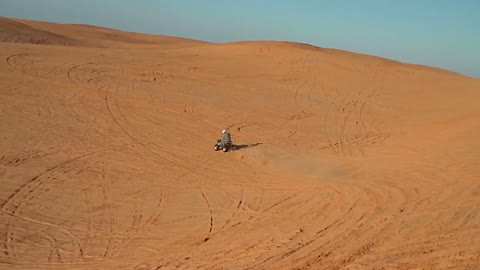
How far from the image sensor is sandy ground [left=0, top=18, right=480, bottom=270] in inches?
273

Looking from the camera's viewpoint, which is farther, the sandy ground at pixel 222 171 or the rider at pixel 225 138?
the rider at pixel 225 138

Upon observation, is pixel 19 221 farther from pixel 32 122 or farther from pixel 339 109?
pixel 339 109

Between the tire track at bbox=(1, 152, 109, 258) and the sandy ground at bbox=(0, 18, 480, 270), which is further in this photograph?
the tire track at bbox=(1, 152, 109, 258)

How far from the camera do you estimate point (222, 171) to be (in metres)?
11.1

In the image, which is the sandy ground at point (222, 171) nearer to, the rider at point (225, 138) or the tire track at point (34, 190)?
the tire track at point (34, 190)

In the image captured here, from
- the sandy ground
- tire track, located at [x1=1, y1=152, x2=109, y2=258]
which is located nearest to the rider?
the sandy ground

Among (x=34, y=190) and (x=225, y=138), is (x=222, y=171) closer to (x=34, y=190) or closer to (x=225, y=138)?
(x=225, y=138)

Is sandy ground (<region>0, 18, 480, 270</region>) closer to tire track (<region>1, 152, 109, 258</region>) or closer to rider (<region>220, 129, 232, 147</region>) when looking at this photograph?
tire track (<region>1, 152, 109, 258</region>)

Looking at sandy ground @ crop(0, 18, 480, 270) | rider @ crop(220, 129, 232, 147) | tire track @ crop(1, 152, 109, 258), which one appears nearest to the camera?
sandy ground @ crop(0, 18, 480, 270)

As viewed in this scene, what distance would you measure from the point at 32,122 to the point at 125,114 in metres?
2.75

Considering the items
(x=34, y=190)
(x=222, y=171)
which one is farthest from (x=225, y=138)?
(x=34, y=190)

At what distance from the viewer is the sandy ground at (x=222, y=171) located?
694 cm

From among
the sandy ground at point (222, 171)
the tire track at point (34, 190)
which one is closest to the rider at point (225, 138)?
the sandy ground at point (222, 171)

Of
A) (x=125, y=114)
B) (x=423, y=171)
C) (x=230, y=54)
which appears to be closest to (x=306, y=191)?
(x=423, y=171)
